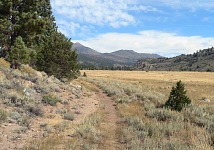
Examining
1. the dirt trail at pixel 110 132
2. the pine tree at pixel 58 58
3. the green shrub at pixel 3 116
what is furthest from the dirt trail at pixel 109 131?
the pine tree at pixel 58 58

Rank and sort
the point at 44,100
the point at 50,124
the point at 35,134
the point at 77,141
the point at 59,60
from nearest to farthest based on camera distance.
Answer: the point at 77,141
the point at 35,134
the point at 50,124
the point at 44,100
the point at 59,60

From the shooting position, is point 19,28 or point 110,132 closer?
point 110,132

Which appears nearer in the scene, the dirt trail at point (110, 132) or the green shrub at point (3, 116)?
the dirt trail at point (110, 132)

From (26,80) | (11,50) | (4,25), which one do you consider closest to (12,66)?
A: (11,50)

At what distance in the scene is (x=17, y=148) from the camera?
9.12 meters

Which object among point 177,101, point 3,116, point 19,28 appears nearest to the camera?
point 3,116

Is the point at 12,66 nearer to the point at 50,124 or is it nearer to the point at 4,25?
the point at 4,25

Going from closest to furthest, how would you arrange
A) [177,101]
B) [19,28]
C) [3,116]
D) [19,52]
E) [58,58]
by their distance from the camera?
[3,116] < [177,101] < [19,52] < [19,28] < [58,58]

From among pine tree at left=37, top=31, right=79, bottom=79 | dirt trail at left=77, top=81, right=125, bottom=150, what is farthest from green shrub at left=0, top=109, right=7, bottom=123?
pine tree at left=37, top=31, right=79, bottom=79

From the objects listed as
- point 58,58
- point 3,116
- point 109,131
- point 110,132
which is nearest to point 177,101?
point 109,131

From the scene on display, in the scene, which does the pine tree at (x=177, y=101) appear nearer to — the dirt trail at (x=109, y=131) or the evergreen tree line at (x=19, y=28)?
the dirt trail at (x=109, y=131)

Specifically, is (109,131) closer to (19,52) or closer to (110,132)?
(110,132)

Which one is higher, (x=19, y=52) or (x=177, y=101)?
(x=19, y=52)

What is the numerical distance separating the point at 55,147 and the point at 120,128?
13.7 feet
